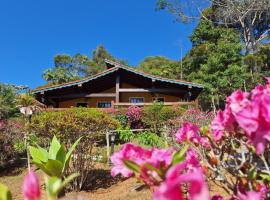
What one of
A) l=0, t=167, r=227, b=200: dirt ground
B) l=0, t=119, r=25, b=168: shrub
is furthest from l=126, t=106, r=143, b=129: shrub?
l=0, t=167, r=227, b=200: dirt ground

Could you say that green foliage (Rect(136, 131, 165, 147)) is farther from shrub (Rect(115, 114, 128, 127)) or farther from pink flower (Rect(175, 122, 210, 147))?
pink flower (Rect(175, 122, 210, 147))

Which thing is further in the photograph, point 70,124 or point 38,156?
point 70,124

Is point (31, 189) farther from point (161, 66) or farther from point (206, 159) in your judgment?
point (161, 66)

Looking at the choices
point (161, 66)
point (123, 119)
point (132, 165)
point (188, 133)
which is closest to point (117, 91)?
point (123, 119)

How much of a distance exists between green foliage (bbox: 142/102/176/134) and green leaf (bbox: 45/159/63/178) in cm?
1125

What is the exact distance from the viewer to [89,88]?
22391 millimetres

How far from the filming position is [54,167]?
4.88 m

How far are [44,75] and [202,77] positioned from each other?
15407 mm

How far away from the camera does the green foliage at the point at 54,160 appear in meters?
4.84

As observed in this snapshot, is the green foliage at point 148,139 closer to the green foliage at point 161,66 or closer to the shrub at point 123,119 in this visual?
the shrub at point 123,119

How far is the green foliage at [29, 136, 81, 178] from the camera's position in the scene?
15.9ft

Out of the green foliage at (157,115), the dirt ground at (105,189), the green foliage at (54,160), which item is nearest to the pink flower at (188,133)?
the green foliage at (54,160)

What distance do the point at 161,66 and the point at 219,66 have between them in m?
11.7

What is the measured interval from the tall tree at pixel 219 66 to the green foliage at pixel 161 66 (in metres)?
2.98
